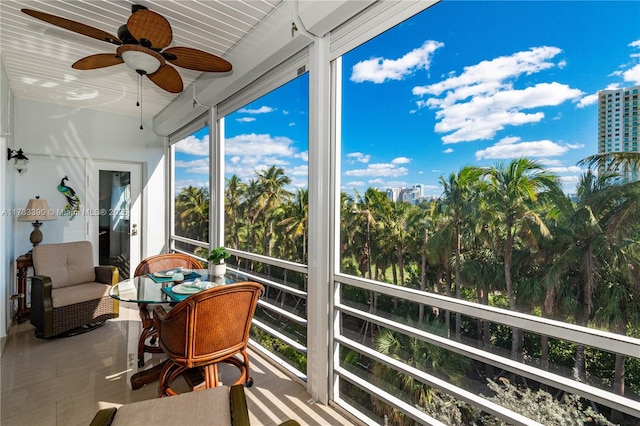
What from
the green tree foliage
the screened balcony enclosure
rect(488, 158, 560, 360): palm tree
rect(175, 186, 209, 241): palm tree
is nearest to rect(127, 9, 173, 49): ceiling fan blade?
the screened balcony enclosure

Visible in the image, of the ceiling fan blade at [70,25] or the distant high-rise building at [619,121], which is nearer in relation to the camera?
the distant high-rise building at [619,121]

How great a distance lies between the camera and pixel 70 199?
4301 millimetres

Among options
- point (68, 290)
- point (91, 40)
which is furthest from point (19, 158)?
point (91, 40)

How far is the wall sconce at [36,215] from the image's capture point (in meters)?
3.62

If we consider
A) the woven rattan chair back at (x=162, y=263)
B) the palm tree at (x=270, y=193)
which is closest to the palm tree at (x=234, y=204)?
the palm tree at (x=270, y=193)

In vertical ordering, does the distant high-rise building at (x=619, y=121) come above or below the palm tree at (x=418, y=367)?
above

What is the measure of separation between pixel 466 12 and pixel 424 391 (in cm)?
197

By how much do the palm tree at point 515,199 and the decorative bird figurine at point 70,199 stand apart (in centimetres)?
510

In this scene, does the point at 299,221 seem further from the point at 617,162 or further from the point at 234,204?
the point at 617,162

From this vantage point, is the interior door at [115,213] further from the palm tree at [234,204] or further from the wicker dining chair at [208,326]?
the wicker dining chair at [208,326]

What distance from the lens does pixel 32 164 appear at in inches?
160

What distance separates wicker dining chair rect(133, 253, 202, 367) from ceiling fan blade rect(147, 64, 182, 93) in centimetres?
162

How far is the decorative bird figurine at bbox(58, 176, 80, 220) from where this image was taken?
4.24 meters

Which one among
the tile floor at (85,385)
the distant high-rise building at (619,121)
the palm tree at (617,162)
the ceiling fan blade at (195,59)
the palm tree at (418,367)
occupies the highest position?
the ceiling fan blade at (195,59)
